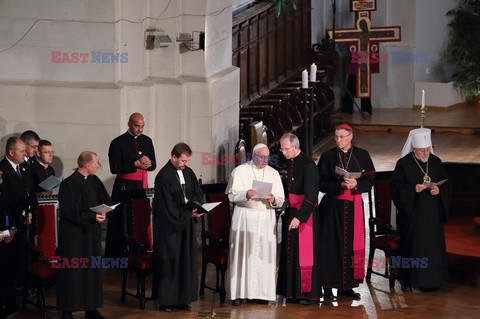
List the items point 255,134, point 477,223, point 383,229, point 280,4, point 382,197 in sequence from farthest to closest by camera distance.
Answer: point 280,4 → point 255,134 → point 477,223 → point 382,197 → point 383,229

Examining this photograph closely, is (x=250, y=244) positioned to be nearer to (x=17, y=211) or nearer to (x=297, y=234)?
(x=297, y=234)

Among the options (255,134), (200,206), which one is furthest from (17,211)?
(255,134)

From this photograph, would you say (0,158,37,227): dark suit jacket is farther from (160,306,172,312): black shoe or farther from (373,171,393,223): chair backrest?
(373,171,393,223): chair backrest

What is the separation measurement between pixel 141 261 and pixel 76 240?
0.84 m

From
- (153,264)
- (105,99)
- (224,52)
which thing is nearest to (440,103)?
(224,52)

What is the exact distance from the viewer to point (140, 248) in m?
11.4

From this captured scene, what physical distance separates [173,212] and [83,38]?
3.10 metres

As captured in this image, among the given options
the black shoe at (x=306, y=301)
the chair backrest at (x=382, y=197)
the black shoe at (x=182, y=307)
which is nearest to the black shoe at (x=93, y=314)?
the black shoe at (x=182, y=307)

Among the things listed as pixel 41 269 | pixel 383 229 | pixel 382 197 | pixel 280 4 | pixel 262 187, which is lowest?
pixel 41 269

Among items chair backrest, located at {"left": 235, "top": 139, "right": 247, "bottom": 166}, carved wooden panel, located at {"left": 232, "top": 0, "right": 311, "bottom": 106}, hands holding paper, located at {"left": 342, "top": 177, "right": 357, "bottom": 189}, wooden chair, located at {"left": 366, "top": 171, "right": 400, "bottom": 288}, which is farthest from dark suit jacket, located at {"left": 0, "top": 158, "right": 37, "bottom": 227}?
carved wooden panel, located at {"left": 232, "top": 0, "right": 311, "bottom": 106}

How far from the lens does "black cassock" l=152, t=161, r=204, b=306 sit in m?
11.0

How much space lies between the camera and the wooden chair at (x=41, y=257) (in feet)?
35.8

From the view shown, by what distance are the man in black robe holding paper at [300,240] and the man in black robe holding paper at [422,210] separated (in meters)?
1.07

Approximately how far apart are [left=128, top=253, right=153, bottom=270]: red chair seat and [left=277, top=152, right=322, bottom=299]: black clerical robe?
1.30 meters
